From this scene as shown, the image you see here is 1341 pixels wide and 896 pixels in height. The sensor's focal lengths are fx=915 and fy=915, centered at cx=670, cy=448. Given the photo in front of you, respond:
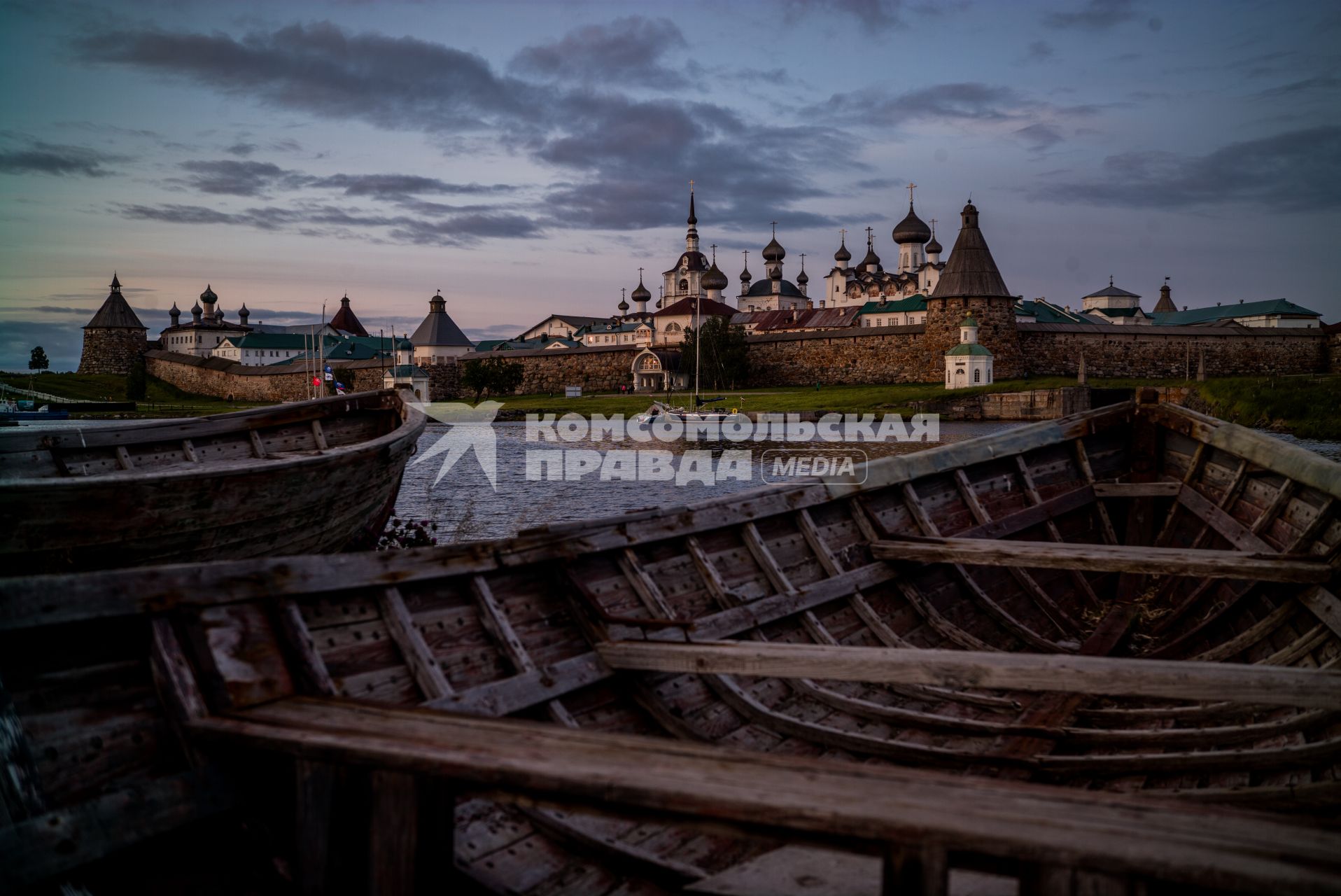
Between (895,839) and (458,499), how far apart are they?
2253 centimetres

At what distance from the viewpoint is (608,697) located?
4297mm

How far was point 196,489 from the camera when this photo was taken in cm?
777

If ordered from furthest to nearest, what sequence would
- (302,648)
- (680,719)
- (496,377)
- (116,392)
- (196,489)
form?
1. (116,392)
2. (496,377)
3. (196,489)
4. (680,719)
5. (302,648)

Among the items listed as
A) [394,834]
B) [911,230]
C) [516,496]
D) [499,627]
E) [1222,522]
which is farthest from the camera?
[911,230]

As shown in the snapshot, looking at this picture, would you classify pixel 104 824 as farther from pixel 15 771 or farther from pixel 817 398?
pixel 817 398

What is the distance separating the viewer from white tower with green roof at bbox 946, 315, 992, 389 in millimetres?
56438

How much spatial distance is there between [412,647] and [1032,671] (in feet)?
7.87

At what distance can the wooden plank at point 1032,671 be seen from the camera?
3.30 meters

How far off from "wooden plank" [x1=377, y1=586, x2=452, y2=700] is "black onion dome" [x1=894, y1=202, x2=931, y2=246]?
341ft

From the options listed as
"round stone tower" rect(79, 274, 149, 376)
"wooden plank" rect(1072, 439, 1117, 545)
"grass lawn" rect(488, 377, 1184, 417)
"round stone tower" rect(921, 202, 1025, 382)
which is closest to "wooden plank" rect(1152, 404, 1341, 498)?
"wooden plank" rect(1072, 439, 1117, 545)

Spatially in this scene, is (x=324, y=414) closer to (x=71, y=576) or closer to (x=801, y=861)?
(x=71, y=576)

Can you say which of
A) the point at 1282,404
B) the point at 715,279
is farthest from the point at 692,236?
the point at 1282,404

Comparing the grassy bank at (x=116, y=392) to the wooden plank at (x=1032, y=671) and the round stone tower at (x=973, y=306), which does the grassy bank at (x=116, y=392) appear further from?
the wooden plank at (x=1032, y=671)

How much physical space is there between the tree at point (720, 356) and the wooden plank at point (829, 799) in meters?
65.1
